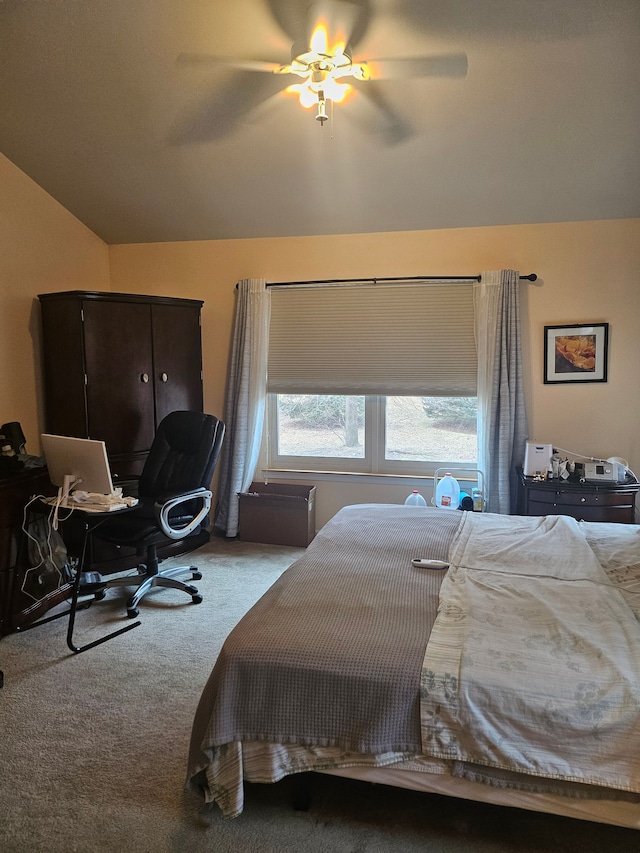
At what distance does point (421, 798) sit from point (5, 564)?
2.28 meters

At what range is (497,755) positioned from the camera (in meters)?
1.50

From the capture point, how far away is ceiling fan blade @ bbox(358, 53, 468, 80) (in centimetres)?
269

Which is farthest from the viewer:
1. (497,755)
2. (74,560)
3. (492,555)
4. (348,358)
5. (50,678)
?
(348,358)

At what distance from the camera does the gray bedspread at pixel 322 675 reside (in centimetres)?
157

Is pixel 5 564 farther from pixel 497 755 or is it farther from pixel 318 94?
pixel 318 94

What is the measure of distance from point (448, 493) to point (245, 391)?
172 centimetres

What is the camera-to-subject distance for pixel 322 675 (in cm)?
161

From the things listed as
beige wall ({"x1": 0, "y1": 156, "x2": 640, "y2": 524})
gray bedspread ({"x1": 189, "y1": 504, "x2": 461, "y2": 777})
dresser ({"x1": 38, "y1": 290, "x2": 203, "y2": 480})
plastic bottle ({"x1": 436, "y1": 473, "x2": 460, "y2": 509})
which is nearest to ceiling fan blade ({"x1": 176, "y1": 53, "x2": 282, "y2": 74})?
dresser ({"x1": 38, "y1": 290, "x2": 203, "y2": 480})

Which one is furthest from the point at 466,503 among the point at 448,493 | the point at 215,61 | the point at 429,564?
the point at 215,61

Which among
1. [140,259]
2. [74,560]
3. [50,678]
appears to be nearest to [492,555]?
[50,678]

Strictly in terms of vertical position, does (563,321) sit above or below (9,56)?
below

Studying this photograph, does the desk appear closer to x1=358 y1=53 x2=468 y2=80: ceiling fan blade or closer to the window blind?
the window blind

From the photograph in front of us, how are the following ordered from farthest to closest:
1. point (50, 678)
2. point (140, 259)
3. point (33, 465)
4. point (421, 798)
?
1. point (140, 259)
2. point (33, 465)
3. point (50, 678)
4. point (421, 798)

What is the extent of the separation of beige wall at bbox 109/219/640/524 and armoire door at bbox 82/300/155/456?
43.2 inches
